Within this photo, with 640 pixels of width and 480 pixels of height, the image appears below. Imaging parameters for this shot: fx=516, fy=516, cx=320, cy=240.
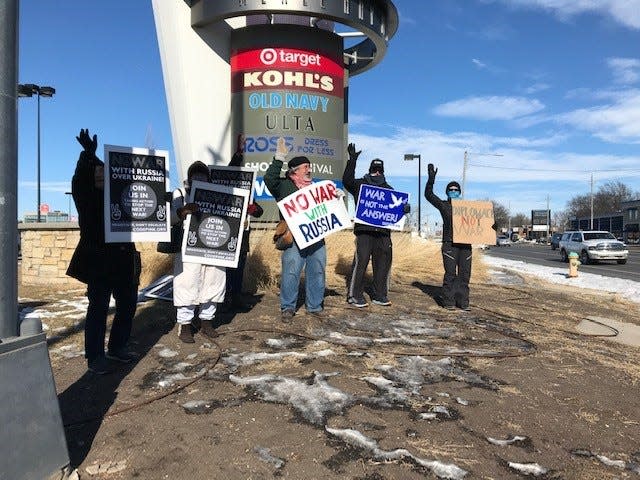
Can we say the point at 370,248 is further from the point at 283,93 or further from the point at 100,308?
the point at 283,93

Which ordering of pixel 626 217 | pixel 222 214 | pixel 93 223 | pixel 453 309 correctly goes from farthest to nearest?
1. pixel 626 217
2. pixel 453 309
3. pixel 222 214
4. pixel 93 223

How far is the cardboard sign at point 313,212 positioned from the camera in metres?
5.98

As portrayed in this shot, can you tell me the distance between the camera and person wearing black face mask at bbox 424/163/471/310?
7172 millimetres

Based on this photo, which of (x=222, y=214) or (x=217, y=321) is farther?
(x=217, y=321)

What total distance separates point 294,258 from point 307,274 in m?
0.33

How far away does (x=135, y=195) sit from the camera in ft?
14.9

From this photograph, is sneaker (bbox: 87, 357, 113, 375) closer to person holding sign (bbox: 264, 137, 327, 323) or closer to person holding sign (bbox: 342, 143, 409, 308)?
person holding sign (bbox: 264, 137, 327, 323)

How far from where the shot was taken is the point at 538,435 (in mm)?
3156

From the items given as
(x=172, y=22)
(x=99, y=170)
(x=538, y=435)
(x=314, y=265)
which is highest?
(x=172, y=22)

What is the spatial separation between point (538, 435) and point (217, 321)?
376 centimetres

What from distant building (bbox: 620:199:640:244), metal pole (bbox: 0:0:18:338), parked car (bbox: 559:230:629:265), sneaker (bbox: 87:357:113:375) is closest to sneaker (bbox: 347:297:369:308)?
sneaker (bbox: 87:357:113:375)

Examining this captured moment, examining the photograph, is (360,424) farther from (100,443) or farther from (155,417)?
(100,443)

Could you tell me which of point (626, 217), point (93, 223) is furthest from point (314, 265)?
point (626, 217)

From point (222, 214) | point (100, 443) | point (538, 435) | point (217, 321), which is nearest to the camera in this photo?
point (100, 443)
